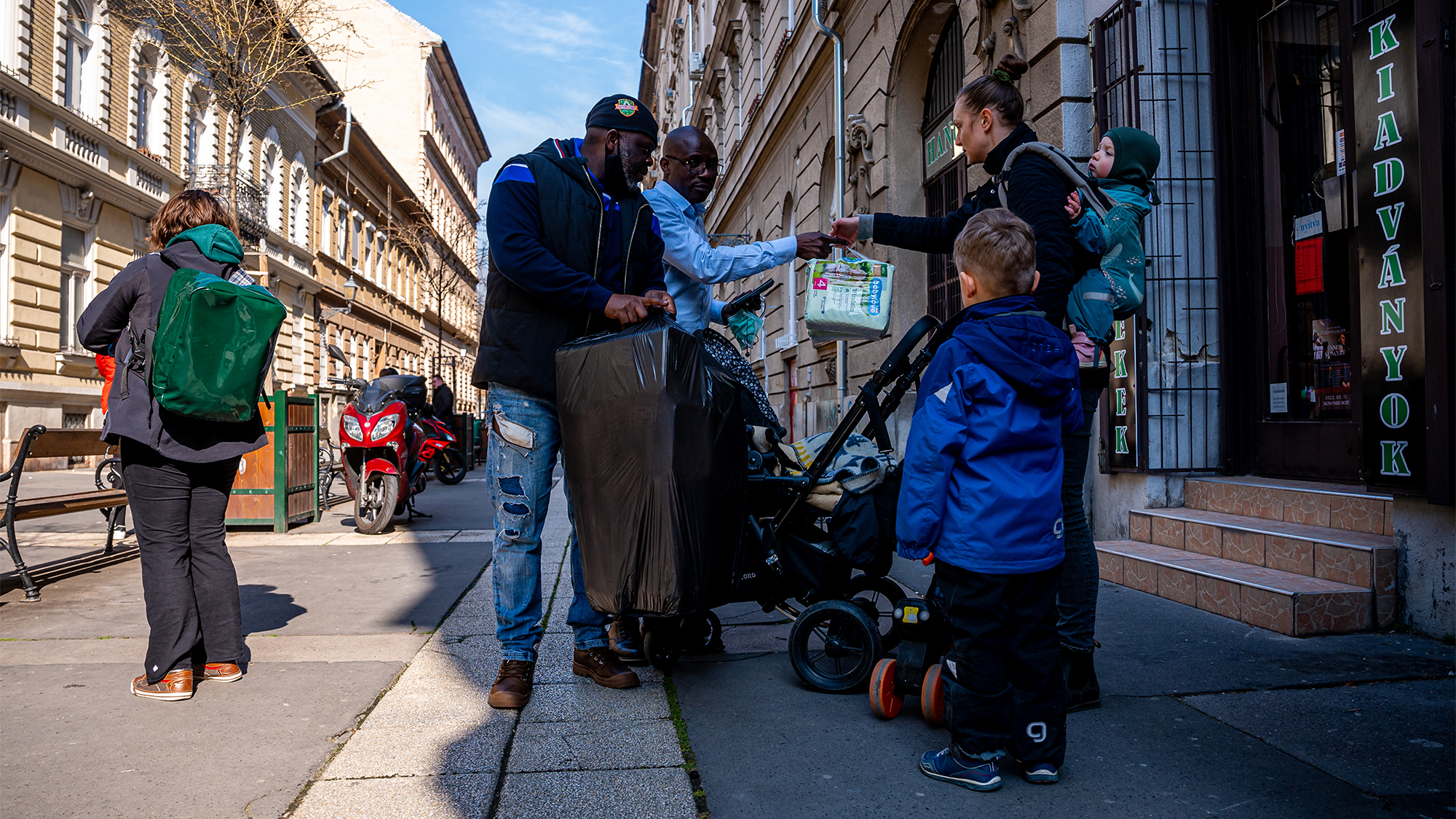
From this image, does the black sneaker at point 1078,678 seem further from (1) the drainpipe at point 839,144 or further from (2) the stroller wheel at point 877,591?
(1) the drainpipe at point 839,144

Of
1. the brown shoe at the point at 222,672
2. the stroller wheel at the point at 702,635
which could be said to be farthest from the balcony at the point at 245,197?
the stroller wheel at the point at 702,635

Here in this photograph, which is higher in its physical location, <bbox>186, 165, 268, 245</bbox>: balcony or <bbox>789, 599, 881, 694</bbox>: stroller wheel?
<bbox>186, 165, 268, 245</bbox>: balcony

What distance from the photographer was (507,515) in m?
3.12

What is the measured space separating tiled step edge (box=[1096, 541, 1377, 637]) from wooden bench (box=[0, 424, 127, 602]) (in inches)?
200

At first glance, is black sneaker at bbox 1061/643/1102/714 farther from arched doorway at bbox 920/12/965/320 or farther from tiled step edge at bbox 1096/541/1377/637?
arched doorway at bbox 920/12/965/320

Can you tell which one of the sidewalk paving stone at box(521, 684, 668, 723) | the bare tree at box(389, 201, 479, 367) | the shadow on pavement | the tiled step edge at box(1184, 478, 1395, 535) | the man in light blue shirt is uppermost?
the bare tree at box(389, 201, 479, 367)

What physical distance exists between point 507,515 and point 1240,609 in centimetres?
303

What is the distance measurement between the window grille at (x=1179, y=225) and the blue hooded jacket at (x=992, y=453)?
12.2ft

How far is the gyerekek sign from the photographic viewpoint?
3.77 m

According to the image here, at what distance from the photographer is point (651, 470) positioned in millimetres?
2668

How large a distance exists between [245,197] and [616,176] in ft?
81.6

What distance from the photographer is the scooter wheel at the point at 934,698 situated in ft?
8.86

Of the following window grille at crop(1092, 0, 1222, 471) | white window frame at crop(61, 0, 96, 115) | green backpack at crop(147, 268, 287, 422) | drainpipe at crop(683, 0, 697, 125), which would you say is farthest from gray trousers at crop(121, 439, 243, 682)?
drainpipe at crop(683, 0, 697, 125)

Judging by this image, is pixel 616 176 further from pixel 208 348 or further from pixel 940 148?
pixel 940 148
